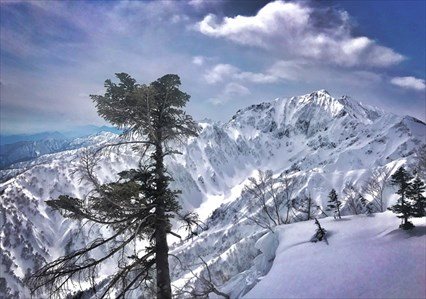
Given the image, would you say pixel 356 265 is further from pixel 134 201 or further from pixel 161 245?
pixel 134 201

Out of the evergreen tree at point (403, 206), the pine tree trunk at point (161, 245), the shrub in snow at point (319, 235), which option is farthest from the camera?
the shrub in snow at point (319, 235)

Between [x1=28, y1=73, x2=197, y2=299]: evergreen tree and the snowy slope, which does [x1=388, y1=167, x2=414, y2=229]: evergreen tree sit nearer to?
the snowy slope

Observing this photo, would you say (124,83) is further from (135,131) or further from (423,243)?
(423,243)

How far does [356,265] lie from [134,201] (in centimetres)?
789

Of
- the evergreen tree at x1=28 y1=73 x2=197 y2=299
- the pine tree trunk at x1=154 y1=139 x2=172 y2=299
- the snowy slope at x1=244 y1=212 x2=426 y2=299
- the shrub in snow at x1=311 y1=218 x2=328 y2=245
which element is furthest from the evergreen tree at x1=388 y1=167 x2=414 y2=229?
the pine tree trunk at x1=154 y1=139 x2=172 y2=299

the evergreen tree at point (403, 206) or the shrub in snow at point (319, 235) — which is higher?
the evergreen tree at point (403, 206)

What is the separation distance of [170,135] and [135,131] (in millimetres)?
1813

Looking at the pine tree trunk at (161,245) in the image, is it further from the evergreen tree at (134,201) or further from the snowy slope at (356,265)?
the snowy slope at (356,265)

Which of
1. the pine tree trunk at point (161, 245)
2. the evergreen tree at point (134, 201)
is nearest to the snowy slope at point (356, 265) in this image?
the pine tree trunk at point (161, 245)

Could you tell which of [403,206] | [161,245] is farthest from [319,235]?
[161,245]

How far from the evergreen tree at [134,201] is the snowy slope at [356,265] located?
4117 mm

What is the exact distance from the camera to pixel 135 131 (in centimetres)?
1490

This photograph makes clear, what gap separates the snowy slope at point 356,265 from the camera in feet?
31.0

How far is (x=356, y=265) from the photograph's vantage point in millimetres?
10945
